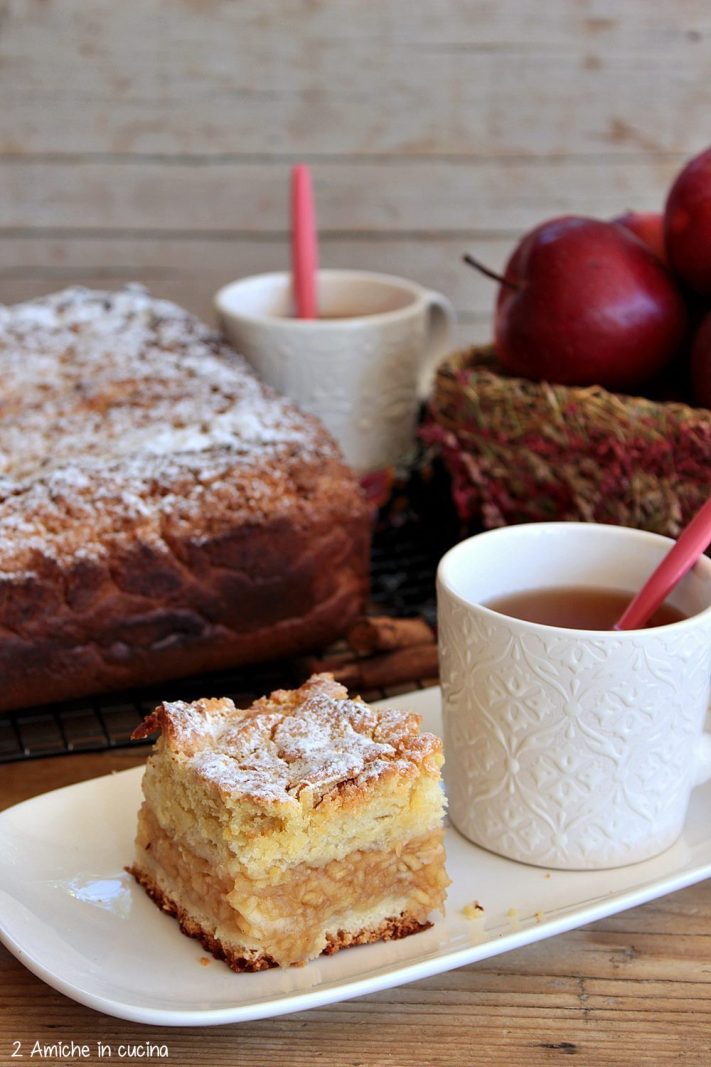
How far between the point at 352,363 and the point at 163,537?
1.74ft

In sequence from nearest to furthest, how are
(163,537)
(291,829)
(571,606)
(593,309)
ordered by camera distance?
(291,829) → (571,606) → (163,537) → (593,309)

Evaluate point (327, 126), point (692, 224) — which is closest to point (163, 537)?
point (692, 224)

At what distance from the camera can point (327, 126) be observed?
2.54m

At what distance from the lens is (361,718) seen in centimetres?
97

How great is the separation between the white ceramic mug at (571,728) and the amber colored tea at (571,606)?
0.15 ft

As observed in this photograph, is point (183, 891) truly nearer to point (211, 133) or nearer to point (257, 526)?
point (257, 526)

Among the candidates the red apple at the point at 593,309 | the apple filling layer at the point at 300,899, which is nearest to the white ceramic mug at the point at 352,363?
the red apple at the point at 593,309

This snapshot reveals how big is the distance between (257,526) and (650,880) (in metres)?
0.55

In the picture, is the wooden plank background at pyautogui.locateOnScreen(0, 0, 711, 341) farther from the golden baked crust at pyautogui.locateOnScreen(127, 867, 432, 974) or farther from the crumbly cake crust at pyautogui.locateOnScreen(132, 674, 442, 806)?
the golden baked crust at pyautogui.locateOnScreen(127, 867, 432, 974)

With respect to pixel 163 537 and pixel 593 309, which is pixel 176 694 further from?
pixel 593 309

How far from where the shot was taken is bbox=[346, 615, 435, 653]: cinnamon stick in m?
1.36

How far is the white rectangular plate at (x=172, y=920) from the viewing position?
84cm

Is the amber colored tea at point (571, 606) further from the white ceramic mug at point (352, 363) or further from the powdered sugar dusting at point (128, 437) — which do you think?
the white ceramic mug at point (352, 363)

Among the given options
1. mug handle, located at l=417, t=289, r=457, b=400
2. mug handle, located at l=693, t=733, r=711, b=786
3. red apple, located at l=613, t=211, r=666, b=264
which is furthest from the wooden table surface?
mug handle, located at l=417, t=289, r=457, b=400
